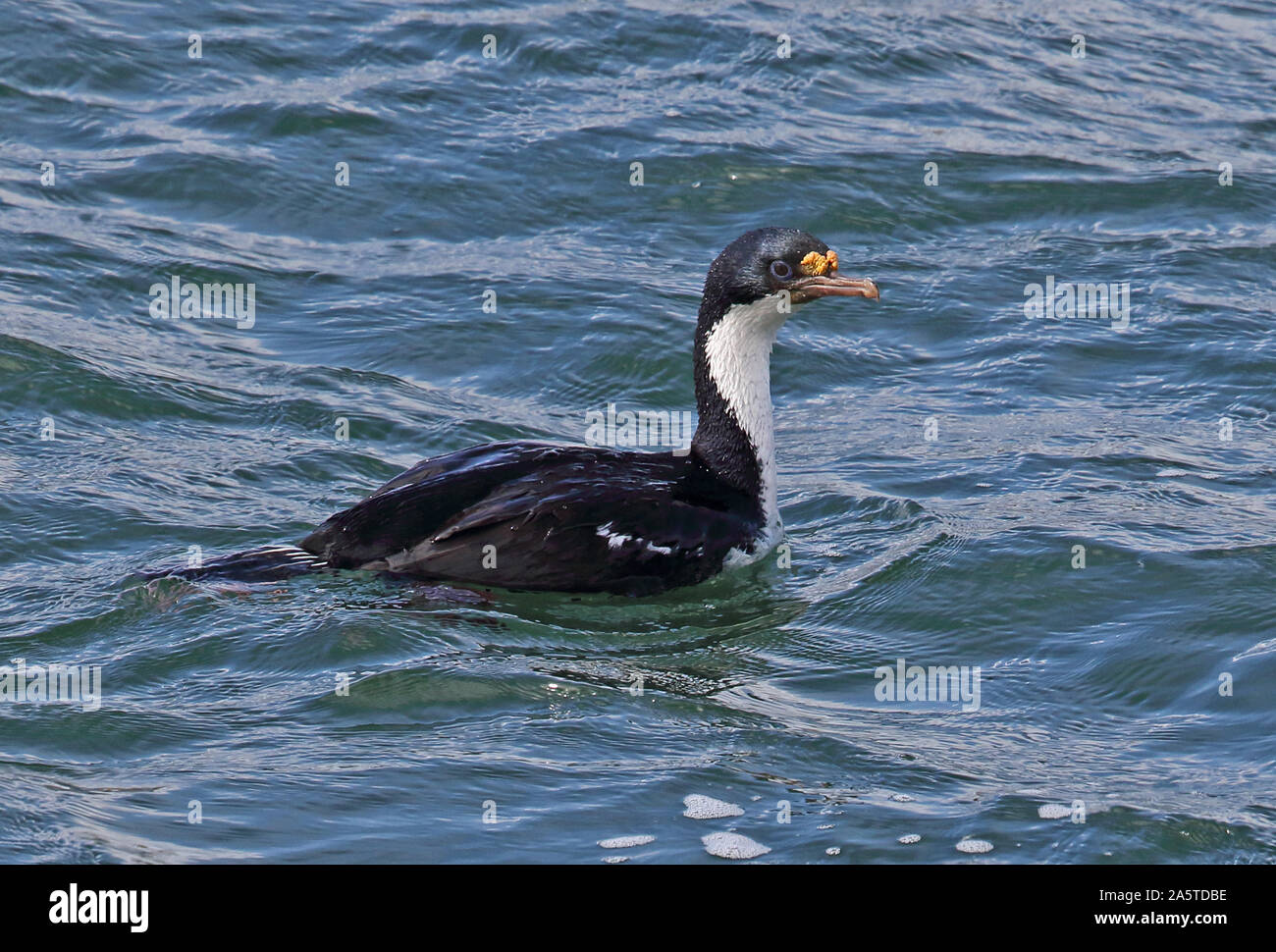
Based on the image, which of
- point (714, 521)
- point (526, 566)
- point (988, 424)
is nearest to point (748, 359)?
point (714, 521)

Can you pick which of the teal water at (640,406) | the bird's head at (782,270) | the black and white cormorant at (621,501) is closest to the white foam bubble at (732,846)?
the teal water at (640,406)

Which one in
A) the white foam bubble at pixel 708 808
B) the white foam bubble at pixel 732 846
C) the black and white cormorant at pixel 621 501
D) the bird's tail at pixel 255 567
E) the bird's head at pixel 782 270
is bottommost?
the white foam bubble at pixel 732 846

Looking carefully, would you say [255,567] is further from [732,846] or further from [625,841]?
[732,846]

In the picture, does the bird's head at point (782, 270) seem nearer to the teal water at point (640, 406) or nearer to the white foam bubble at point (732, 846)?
the teal water at point (640, 406)

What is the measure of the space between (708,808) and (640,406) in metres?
5.11

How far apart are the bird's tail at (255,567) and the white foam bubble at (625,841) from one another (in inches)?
99.6

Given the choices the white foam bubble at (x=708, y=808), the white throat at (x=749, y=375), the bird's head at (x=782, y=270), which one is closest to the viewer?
the white foam bubble at (x=708, y=808)

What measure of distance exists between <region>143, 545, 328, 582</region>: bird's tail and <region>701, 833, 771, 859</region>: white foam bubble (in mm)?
2746

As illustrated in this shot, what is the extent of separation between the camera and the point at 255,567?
895 centimetres

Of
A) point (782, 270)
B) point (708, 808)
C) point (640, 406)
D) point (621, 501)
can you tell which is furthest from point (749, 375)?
point (708, 808)

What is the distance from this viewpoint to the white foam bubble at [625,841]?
273 inches

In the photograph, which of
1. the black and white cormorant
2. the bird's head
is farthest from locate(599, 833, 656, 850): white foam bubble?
the bird's head

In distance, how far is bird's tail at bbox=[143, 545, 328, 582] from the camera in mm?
8898
